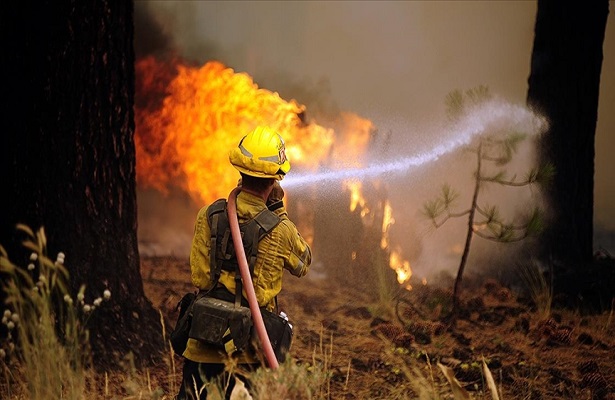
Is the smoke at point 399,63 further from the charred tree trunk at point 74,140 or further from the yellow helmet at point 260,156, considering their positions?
the yellow helmet at point 260,156

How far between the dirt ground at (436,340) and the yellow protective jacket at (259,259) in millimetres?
1174

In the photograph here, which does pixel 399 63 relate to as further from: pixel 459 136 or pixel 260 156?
pixel 260 156

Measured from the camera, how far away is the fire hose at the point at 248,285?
11.7 ft

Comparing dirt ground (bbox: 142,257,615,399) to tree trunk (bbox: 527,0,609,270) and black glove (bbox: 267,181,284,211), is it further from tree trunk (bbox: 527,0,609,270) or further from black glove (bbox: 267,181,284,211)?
black glove (bbox: 267,181,284,211)

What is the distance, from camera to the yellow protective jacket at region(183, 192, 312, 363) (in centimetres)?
370

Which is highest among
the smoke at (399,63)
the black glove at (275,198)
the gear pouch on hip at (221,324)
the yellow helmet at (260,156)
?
the smoke at (399,63)

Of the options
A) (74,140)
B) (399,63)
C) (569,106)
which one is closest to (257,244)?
(74,140)

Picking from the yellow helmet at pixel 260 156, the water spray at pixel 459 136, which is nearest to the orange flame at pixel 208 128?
the water spray at pixel 459 136

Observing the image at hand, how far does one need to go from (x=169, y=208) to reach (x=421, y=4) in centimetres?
387

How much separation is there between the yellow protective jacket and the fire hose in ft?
0.26

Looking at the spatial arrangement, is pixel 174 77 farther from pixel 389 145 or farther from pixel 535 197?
pixel 535 197

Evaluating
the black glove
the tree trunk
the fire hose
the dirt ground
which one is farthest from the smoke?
the fire hose

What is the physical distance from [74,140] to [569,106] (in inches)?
198

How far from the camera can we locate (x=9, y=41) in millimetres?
5273
